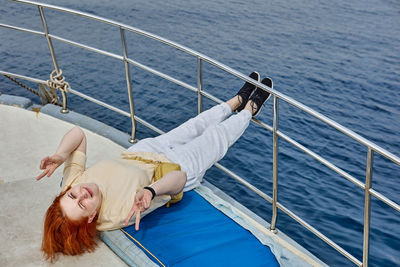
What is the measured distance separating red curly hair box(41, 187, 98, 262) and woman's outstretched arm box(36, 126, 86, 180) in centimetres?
28

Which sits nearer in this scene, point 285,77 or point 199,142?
point 199,142

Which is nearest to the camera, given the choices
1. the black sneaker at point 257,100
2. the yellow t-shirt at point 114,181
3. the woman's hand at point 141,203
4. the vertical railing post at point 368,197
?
the vertical railing post at point 368,197

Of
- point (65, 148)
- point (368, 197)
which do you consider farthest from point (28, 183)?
point (368, 197)

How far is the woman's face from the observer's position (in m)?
2.42

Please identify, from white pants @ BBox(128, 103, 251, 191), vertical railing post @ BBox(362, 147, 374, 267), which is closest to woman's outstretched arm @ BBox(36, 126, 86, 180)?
white pants @ BBox(128, 103, 251, 191)

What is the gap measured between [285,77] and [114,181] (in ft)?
25.1

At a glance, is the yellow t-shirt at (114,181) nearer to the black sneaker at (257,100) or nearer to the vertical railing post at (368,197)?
the black sneaker at (257,100)

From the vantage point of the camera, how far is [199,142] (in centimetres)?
318

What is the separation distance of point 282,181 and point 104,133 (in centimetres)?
330

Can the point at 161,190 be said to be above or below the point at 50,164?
above

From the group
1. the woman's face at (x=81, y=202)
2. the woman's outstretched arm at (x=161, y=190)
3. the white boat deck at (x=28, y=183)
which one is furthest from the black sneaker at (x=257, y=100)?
the woman's face at (x=81, y=202)

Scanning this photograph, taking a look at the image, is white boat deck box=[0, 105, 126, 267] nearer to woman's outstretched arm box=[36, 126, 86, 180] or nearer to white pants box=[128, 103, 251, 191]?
woman's outstretched arm box=[36, 126, 86, 180]

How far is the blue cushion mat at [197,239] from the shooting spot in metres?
2.42

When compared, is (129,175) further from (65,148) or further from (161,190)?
(65,148)
